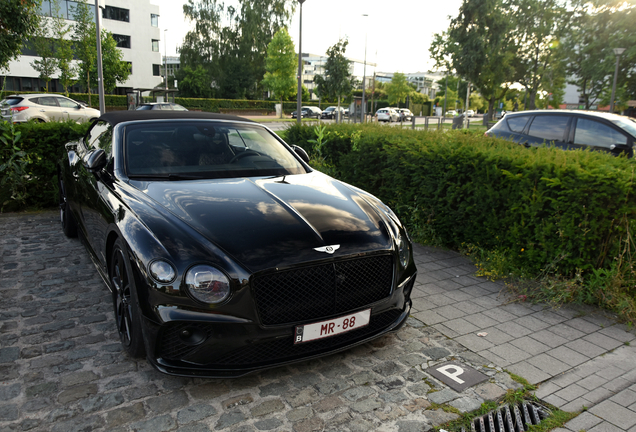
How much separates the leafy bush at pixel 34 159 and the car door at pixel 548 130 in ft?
25.6

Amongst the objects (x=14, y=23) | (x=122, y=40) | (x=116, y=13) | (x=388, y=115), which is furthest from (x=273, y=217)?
(x=116, y=13)

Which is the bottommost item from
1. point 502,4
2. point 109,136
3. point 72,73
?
point 109,136

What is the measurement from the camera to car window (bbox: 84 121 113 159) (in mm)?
4441

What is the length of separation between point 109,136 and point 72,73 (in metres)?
37.0

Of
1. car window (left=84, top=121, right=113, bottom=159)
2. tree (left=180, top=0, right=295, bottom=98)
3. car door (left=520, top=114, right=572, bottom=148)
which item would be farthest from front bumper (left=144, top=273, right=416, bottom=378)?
tree (left=180, top=0, right=295, bottom=98)

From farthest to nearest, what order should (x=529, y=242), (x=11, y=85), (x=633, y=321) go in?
(x=11, y=85) → (x=529, y=242) → (x=633, y=321)

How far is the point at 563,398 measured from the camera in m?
3.08

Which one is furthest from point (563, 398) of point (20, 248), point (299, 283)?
point (20, 248)

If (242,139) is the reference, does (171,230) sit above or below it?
below

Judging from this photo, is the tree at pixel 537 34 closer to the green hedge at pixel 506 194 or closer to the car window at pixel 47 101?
the car window at pixel 47 101

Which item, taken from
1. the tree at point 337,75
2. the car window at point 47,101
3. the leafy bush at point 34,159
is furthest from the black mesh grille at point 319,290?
the tree at point 337,75

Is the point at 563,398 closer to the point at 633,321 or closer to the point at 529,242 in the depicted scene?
the point at 633,321

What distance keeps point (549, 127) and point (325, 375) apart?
748cm

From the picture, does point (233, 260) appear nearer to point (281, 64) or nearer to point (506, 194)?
point (506, 194)
